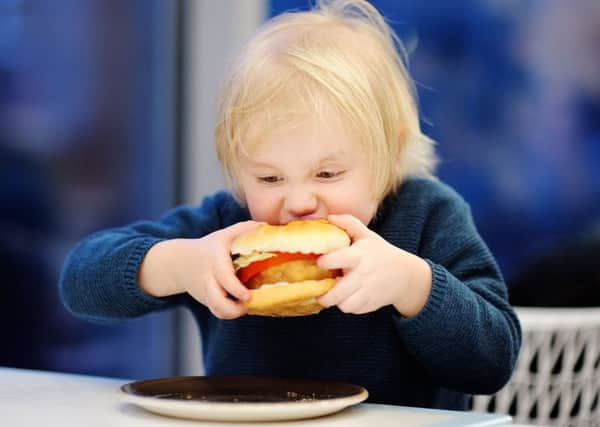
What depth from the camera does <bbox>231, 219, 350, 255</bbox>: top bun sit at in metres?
0.92

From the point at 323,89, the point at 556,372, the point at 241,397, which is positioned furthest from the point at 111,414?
the point at 556,372

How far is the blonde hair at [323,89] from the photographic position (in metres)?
1.09

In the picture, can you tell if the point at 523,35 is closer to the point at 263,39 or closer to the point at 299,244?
the point at 263,39

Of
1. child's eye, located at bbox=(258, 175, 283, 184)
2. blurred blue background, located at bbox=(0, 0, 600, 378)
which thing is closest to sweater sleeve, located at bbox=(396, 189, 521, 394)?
child's eye, located at bbox=(258, 175, 283, 184)

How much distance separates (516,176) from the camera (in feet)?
7.76

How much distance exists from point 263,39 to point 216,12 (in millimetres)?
1040

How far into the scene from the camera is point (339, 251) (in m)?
0.88

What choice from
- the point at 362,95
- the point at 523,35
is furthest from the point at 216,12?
the point at 362,95

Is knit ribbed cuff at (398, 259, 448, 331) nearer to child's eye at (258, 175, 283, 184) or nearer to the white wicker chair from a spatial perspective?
child's eye at (258, 175, 283, 184)

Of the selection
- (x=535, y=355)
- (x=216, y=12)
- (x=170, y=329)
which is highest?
(x=216, y=12)

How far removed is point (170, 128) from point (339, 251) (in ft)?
5.01

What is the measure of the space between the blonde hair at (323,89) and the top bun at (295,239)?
16cm

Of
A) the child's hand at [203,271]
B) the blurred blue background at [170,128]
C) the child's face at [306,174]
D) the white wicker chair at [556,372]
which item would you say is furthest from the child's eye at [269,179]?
the blurred blue background at [170,128]

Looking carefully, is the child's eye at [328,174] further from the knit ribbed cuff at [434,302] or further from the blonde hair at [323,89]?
the knit ribbed cuff at [434,302]
